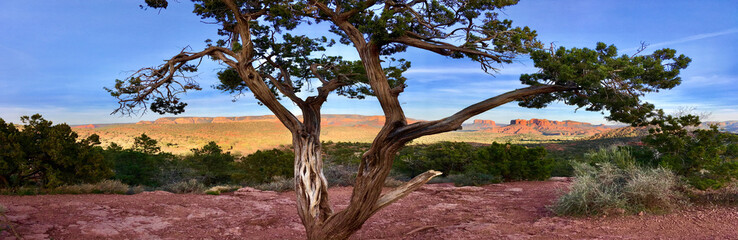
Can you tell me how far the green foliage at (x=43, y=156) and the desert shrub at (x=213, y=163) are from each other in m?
5.84

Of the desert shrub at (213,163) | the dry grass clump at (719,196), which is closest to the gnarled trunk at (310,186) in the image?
the dry grass clump at (719,196)

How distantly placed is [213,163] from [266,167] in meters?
4.73

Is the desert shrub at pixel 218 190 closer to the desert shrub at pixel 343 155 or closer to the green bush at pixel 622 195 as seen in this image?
the desert shrub at pixel 343 155

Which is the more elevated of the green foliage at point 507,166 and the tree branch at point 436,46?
the tree branch at point 436,46

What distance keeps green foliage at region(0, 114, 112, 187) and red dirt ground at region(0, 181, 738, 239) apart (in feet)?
3.78

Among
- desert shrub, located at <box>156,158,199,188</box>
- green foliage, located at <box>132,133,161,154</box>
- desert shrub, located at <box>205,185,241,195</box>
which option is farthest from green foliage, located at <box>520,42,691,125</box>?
green foliage, located at <box>132,133,161,154</box>

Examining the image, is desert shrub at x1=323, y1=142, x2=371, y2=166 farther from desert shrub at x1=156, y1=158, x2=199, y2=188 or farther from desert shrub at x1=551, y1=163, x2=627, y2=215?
desert shrub at x1=551, y1=163, x2=627, y2=215

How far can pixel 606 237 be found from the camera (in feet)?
17.8

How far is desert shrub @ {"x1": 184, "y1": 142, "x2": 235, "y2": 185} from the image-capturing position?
1609cm

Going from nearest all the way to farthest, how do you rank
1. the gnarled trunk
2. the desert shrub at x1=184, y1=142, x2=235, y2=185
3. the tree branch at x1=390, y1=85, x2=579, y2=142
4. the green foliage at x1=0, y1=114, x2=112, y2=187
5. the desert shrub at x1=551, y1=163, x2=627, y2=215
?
1. the tree branch at x1=390, y1=85, x2=579, y2=142
2. the gnarled trunk
3. the desert shrub at x1=551, y1=163, x2=627, y2=215
4. the green foliage at x1=0, y1=114, x2=112, y2=187
5. the desert shrub at x1=184, y1=142, x2=235, y2=185

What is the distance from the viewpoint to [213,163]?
56.7ft

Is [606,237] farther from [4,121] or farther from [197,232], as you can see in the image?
[4,121]

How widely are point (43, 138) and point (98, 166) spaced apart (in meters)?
1.40

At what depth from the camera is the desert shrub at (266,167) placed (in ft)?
45.4
